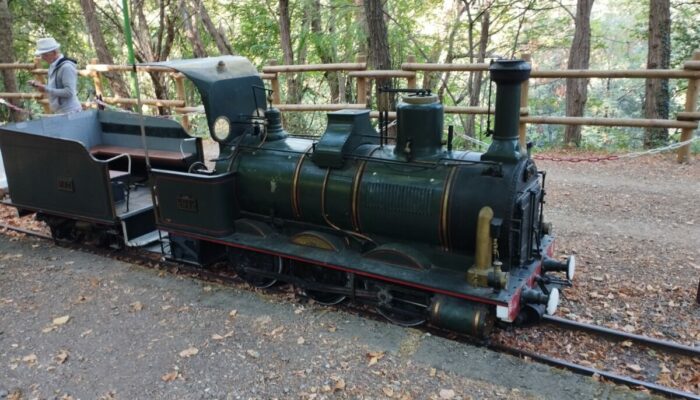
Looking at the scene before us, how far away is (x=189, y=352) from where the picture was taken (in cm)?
482

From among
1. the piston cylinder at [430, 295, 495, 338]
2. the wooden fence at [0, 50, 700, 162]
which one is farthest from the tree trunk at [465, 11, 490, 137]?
the piston cylinder at [430, 295, 495, 338]

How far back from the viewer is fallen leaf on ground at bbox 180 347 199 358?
4.79 meters

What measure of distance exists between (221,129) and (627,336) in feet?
14.7

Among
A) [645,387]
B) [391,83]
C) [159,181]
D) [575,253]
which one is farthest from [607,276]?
[391,83]

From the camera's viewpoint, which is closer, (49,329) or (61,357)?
(61,357)

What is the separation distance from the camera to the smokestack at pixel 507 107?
441cm

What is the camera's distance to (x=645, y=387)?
4125 millimetres

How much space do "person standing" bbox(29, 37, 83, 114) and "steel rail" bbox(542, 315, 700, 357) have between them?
7.48m

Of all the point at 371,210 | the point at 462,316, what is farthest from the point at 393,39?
the point at 462,316

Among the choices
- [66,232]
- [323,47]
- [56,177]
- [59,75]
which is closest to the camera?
[56,177]

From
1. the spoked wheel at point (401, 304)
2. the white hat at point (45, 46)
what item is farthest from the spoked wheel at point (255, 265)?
the white hat at point (45, 46)

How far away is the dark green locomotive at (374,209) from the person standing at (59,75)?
10.8ft

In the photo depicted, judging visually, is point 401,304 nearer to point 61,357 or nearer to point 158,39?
point 61,357

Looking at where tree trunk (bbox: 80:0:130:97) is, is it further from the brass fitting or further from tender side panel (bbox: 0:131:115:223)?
the brass fitting
